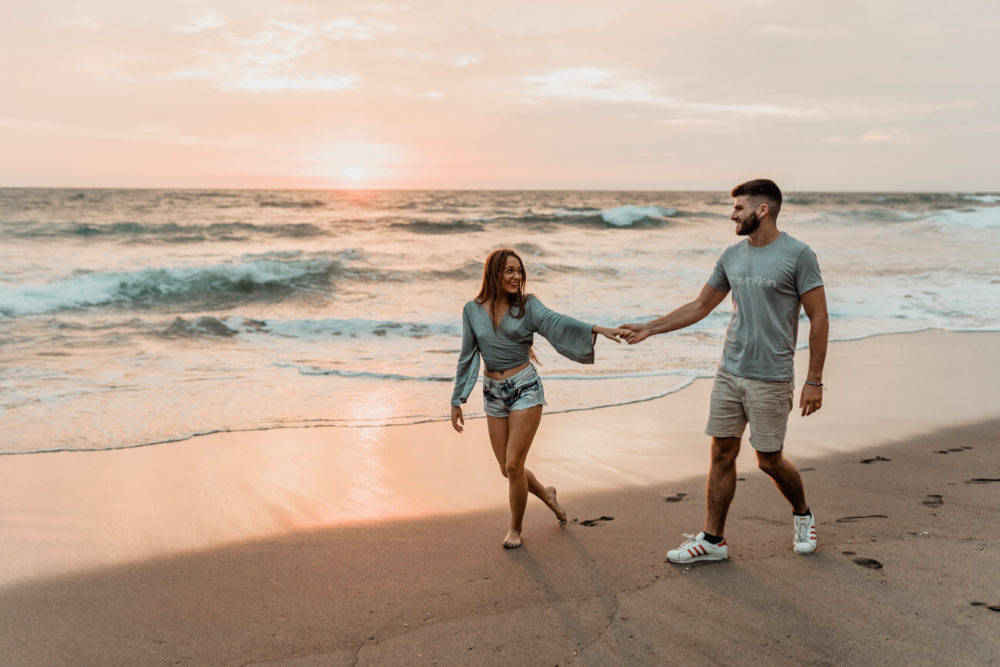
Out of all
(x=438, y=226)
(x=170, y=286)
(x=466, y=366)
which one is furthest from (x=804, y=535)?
(x=438, y=226)

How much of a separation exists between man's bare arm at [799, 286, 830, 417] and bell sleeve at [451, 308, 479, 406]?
73.2 inches

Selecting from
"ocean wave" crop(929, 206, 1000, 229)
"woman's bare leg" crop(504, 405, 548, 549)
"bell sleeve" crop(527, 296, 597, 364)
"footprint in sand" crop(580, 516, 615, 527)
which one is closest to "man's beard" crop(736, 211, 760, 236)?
"bell sleeve" crop(527, 296, 597, 364)

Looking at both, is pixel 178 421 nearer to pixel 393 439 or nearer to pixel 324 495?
pixel 393 439

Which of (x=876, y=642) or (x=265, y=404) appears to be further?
(x=265, y=404)

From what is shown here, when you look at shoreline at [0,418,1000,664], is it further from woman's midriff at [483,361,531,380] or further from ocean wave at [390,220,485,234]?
ocean wave at [390,220,485,234]

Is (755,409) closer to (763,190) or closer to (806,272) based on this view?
(806,272)

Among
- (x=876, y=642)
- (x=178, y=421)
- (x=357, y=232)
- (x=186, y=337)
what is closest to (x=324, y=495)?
(x=178, y=421)

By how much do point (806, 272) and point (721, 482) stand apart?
123 centimetres

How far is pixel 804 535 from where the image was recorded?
4.07m

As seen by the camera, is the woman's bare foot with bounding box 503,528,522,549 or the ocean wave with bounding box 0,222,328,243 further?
the ocean wave with bounding box 0,222,328,243

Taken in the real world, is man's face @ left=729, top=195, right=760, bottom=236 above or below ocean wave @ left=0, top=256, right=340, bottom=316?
above

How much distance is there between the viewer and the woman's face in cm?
424

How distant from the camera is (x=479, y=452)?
630 cm

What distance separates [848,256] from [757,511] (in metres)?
24.8
